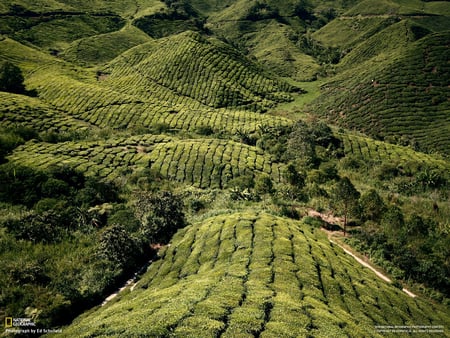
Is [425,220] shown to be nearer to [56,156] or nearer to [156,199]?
[156,199]

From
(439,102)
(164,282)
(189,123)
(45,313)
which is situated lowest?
(45,313)

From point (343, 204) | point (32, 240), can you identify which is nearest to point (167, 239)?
point (32, 240)

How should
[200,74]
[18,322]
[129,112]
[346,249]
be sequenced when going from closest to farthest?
[18,322], [346,249], [129,112], [200,74]

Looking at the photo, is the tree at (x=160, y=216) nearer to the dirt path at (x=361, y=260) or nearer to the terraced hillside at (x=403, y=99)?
the dirt path at (x=361, y=260)

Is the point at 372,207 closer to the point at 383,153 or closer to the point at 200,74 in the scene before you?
the point at 383,153

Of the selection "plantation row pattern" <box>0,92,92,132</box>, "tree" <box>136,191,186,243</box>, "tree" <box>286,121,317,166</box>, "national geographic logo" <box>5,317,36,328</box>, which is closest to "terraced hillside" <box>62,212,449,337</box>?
"tree" <box>136,191,186,243</box>

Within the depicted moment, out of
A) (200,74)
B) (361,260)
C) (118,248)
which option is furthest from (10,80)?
(361,260)

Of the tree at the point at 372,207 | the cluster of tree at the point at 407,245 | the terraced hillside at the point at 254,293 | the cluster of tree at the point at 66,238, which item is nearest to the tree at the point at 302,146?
the tree at the point at 372,207
